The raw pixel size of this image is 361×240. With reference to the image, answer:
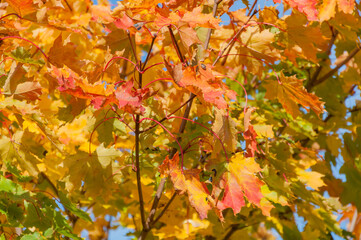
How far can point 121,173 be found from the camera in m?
1.94

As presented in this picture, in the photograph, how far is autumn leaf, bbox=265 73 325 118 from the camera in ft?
5.81

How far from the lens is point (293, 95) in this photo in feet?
6.09

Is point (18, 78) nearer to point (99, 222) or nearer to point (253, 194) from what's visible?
point (253, 194)

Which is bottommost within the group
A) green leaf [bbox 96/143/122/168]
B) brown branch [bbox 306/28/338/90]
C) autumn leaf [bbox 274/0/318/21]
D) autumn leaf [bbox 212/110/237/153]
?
green leaf [bbox 96/143/122/168]

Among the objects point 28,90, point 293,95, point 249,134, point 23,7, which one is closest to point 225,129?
point 249,134

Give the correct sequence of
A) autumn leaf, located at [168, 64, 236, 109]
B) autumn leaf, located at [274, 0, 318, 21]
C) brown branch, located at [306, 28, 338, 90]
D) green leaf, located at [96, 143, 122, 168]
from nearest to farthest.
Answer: autumn leaf, located at [168, 64, 236, 109] < autumn leaf, located at [274, 0, 318, 21] < green leaf, located at [96, 143, 122, 168] < brown branch, located at [306, 28, 338, 90]

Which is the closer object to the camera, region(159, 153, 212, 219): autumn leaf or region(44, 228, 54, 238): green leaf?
region(159, 153, 212, 219): autumn leaf

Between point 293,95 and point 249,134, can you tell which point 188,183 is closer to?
point 249,134

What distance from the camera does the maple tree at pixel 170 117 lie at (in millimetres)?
1507

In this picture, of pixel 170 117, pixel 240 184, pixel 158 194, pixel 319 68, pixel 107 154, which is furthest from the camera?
pixel 319 68

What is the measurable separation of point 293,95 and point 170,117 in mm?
575

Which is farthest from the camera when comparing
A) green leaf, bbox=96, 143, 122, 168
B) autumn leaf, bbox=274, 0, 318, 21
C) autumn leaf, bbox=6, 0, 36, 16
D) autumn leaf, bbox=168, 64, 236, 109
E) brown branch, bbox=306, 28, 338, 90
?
brown branch, bbox=306, 28, 338, 90

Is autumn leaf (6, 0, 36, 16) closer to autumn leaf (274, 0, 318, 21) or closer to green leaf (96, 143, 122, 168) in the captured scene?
green leaf (96, 143, 122, 168)

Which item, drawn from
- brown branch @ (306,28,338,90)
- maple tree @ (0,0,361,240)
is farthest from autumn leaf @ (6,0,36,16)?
brown branch @ (306,28,338,90)
